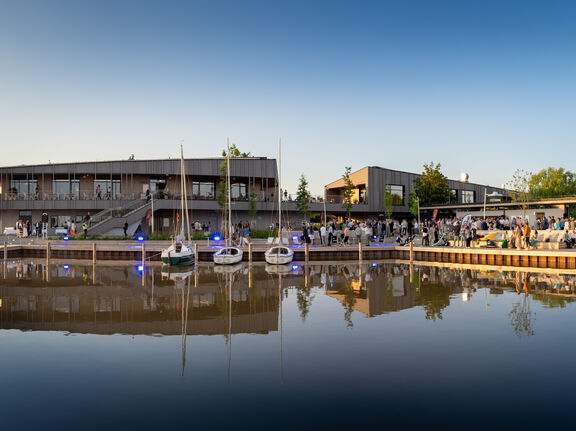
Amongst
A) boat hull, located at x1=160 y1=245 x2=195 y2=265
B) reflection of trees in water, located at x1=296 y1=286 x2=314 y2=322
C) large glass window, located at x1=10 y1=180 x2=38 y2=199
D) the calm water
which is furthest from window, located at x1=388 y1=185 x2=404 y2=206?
large glass window, located at x1=10 y1=180 x2=38 y2=199

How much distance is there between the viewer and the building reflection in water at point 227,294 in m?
15.2

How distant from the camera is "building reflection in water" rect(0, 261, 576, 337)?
1525cm

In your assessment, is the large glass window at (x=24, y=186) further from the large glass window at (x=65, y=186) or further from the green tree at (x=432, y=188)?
the green tree at (x=432, y=188)

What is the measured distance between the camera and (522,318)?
1535cm

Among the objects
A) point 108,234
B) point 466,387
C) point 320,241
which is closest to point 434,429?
point 466,387

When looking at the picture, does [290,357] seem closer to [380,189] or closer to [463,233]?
[463,233]

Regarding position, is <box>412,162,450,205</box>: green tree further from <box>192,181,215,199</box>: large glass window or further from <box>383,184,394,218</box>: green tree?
<box>192,181,215,199</box>: large glass window

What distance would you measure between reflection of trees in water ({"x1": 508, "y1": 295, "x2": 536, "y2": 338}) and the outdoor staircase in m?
36.4

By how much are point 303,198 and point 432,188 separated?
810 inches

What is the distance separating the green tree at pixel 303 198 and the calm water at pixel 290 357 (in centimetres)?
3287

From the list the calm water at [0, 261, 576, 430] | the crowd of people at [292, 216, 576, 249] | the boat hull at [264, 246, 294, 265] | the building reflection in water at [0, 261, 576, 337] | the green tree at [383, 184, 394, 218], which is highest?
the green tree at [383, 184, 394, 218]

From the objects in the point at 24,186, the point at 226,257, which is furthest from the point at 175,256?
the point at 24,186

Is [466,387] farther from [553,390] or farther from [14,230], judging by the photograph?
[14,230]

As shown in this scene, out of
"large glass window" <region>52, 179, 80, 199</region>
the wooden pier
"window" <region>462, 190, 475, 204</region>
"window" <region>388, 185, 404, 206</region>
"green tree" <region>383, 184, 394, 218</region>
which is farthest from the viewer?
"window" <region>462, 190, 475, 204</region>
